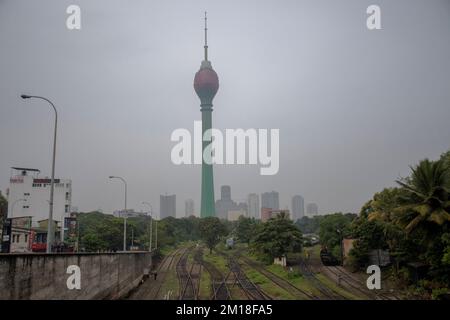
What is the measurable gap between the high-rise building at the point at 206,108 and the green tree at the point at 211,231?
11285cm

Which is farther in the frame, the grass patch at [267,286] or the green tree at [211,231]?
the green tree at [211,231]

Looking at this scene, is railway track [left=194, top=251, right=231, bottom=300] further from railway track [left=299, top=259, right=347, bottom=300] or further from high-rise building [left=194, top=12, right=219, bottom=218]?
high-rise building [left=194, top=12, right=219, bottom=218]

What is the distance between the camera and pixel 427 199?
76.3ft

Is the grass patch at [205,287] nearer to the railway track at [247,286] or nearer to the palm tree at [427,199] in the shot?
the railway track at [247,286]

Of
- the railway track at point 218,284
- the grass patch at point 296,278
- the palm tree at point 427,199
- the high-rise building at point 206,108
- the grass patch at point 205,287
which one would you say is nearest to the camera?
the palm tree at point 427,199

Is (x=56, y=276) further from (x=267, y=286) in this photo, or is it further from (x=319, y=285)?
(x=319, y=285)

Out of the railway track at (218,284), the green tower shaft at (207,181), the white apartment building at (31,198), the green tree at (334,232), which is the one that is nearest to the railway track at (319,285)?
the green tree at (334,232)

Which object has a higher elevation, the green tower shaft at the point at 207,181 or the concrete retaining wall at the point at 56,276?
the green tower shaft at the point at 207,181

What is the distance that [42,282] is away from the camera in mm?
16625

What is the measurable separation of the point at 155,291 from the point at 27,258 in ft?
63.1

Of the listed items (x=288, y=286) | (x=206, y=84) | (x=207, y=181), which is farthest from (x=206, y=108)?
(x=288, y=286)

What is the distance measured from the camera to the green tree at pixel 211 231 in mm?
74812
